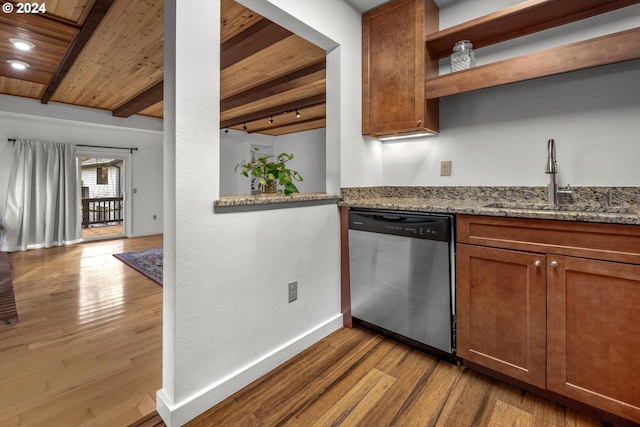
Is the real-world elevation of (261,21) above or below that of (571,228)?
above

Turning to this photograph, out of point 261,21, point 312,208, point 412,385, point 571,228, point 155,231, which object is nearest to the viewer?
point 571,228

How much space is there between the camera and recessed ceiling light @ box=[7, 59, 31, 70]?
3.16 m

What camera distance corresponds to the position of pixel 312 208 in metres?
1.96

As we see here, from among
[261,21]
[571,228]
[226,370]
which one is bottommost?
[226,370]

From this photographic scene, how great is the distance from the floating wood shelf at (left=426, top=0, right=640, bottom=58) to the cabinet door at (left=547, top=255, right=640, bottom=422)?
138 cm

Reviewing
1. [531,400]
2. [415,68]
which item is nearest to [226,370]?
[531,400]

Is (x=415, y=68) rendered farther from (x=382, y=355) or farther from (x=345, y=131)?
(x=382, y=355)

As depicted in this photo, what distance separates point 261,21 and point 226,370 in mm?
2425

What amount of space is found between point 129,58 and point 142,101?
5.22 ft

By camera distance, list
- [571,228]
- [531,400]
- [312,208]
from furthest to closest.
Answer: [312,208] < [531,400] < [571,228]

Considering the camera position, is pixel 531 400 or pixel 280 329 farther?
pixel 280 329

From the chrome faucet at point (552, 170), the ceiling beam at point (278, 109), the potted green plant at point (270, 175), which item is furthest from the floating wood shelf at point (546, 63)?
the ceiling beam at point (278, 109)

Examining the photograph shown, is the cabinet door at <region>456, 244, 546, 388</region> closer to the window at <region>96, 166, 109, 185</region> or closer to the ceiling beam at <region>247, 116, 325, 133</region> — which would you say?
the ceiling beam at <region>247, 116, 325, 133</region>

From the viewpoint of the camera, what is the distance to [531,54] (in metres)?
1.67
